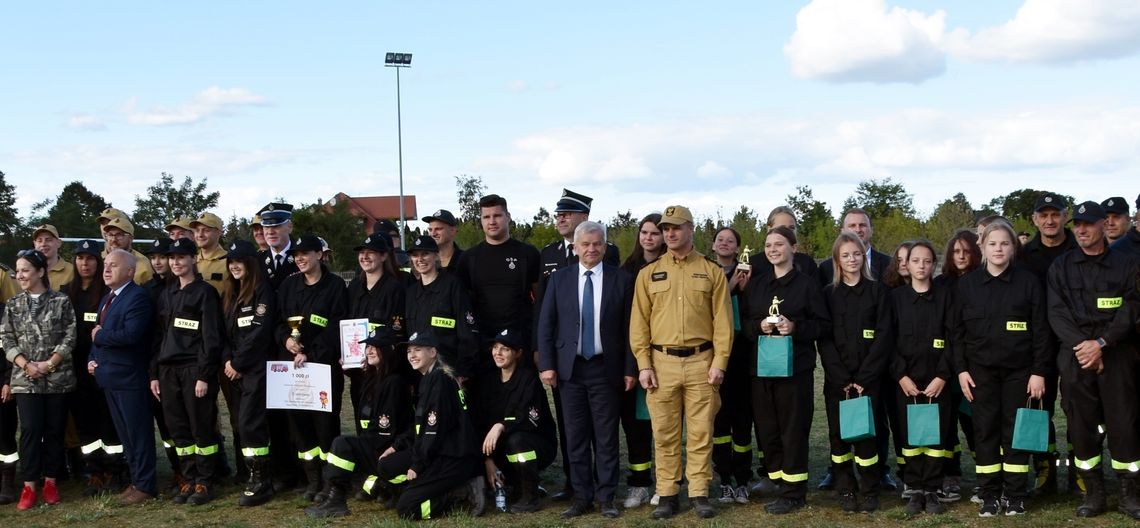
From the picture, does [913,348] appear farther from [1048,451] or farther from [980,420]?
[1048,451]

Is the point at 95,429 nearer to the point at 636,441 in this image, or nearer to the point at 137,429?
the point at 137,429

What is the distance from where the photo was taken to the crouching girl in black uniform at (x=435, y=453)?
7.30 meters

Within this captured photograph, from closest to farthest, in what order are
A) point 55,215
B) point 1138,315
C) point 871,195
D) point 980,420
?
point 1138,315 → point 980,420 → point 55,215 → point 871,195

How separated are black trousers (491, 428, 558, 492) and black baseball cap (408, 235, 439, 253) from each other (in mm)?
→ 1539

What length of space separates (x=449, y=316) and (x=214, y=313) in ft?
6.44

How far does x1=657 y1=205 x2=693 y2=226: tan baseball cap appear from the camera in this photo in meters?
7.16

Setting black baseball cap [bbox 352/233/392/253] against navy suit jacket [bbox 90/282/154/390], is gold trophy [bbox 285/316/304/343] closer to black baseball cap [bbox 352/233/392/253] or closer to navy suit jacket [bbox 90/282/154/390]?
black baseball cap [bbox 352/233/392/253]

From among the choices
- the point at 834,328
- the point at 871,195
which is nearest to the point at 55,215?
the point at 871,195

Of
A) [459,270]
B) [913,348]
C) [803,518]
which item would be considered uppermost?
[459,270]

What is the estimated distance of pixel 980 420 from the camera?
275 inches

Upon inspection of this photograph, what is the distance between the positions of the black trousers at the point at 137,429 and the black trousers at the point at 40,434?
438 mm

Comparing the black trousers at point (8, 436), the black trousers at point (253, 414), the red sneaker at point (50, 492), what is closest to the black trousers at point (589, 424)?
the black trousers at point (253, 414)

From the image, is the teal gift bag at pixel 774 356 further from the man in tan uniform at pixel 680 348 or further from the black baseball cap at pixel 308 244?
the black baseball cap at pixel 308 244

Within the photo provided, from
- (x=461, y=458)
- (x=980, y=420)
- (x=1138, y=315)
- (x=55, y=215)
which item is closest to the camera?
(x=1138, y=315)
